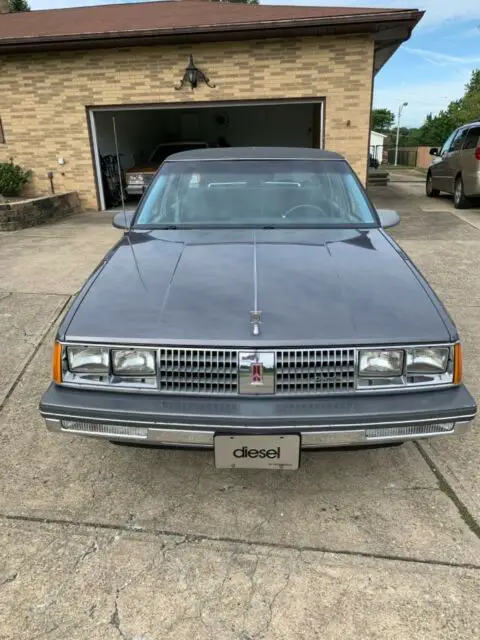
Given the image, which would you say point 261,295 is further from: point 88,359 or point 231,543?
point 231,543

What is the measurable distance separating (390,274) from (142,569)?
1.83 metres

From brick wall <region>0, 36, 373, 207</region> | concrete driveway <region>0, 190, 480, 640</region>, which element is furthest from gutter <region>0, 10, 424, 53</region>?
concrete driveway <region>0, 190, 480, 640</region>

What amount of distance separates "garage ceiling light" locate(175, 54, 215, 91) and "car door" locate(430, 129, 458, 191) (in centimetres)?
580

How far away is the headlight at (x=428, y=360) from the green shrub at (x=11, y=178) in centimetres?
1078

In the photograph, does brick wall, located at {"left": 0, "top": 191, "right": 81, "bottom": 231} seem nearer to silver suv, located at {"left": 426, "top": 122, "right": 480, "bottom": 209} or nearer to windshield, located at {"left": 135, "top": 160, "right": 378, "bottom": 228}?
windshield, located at {"left": 135, "top": 160, "right": 378, "bottom": 228}

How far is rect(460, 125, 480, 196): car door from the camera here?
9758mm

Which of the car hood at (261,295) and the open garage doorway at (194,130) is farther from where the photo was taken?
the open garage doorway at (194,130)

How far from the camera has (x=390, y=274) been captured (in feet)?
8.43

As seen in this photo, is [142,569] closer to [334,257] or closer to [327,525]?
[327,525]

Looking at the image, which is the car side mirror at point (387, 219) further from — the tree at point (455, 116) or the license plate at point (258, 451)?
the tree at point (455, 116)

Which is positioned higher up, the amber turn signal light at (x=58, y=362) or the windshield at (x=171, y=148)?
the windshield at (x=171, y=148)

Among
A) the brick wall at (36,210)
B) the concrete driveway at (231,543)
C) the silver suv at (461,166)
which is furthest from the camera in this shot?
the silver suv at (461,166)

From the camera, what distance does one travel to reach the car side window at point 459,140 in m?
10.8

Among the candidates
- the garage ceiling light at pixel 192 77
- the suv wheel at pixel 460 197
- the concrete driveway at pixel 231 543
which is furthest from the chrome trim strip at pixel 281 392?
the suv wheel at pixel 460 197
